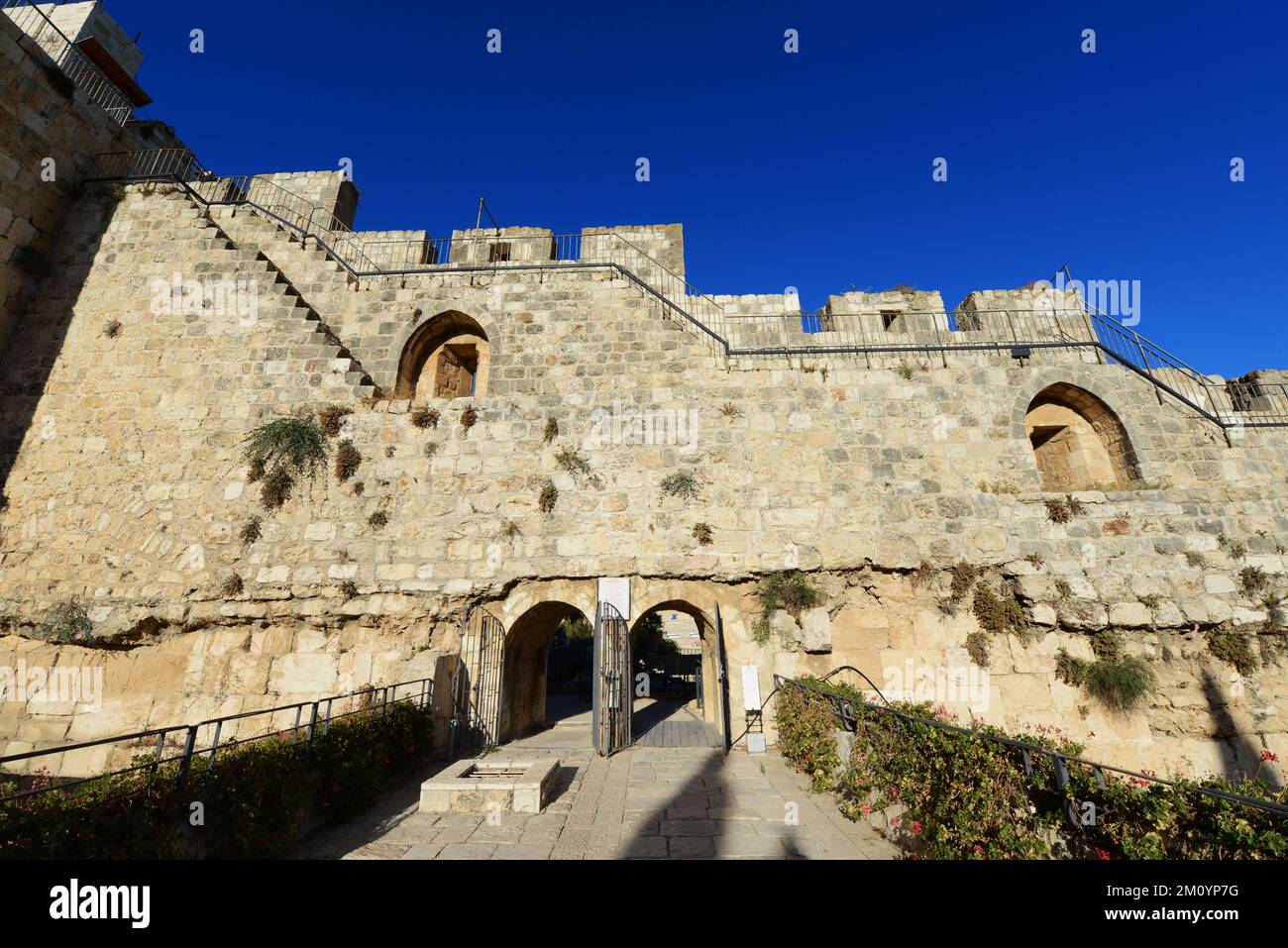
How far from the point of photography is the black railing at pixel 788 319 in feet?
38.5

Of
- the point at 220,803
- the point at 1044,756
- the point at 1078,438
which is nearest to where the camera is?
the point at 1044,756

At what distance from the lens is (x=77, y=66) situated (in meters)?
17.0

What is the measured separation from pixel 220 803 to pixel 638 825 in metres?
4.07

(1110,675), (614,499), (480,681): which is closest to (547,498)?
(614,499)

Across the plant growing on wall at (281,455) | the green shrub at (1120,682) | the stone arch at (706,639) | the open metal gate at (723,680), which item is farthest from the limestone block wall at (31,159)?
the green shrub at (1120,682)

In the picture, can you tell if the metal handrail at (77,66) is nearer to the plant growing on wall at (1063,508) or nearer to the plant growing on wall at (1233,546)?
the plant growing on wall at (1063,508)

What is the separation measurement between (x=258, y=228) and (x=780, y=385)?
14.7m

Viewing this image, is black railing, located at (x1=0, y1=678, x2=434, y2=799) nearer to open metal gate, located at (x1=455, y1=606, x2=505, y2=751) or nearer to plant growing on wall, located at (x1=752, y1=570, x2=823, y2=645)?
open metal gate, located at (x1=455, y1=606, x2=505, y2=751)

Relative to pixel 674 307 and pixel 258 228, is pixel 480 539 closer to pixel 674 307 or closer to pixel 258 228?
pixel 674 307

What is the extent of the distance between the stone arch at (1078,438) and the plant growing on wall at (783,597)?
19.6ft

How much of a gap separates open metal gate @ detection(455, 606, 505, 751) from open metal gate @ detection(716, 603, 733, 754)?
408cm

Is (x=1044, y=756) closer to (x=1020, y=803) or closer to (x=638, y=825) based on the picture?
(x=1020, y=803)

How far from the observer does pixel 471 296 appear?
1283cm
